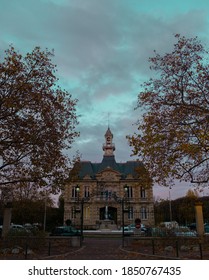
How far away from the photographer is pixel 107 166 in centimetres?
6562

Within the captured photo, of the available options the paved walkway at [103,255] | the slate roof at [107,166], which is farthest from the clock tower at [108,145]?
the paved walkway at [103,255]

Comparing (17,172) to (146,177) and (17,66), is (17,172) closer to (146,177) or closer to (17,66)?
(17,66)

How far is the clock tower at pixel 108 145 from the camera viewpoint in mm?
71062

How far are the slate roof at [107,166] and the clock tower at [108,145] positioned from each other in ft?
6.98

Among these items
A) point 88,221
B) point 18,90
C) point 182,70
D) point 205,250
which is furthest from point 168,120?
point 88,221

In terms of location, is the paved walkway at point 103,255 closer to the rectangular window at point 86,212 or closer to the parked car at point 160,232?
the parked car at point 160,232

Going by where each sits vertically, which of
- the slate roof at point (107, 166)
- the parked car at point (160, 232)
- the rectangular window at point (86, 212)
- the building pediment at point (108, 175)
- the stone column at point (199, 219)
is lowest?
the parked car at point (160, 232)

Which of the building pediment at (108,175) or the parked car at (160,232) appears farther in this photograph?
the building pediment at (108,175)

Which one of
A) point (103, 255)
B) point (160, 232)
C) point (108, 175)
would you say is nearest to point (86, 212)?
point (108, 175)

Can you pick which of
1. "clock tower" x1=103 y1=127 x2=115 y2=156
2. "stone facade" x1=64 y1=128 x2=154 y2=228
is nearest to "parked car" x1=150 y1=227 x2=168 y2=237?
"stone facade" x1=64 y1=128 x2=154 y2=228

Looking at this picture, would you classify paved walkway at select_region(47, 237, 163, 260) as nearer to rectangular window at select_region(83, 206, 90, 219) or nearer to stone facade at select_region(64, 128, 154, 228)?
stone facade at select_region(64, 128, 154, 228)

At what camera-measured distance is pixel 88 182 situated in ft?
210

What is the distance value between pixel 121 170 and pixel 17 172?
48287 millimetres

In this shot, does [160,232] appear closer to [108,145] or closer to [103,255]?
Answer: [103,255]
